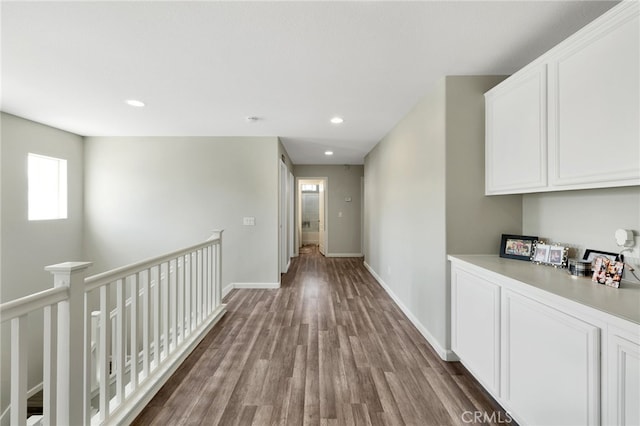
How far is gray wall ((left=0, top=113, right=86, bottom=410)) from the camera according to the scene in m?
3.18

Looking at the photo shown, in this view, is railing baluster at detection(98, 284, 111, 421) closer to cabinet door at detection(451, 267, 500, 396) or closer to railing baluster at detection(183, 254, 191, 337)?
railing baluster at detection(183, 254, 191, 337)

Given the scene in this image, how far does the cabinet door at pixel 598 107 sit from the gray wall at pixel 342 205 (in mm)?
5384

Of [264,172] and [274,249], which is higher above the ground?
[264,172]

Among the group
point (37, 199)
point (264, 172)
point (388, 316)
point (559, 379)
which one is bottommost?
point (388, 316)

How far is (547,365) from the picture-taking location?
128 cm

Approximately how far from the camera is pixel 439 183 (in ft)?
7.64

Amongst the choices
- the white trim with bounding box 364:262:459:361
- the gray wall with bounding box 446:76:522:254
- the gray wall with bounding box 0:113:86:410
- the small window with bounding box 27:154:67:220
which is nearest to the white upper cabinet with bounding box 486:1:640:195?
the gray wall with bounding box 446:76:522:254

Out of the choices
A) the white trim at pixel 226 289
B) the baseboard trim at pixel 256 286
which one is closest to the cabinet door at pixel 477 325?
the baseboard trim at pixel 256 286

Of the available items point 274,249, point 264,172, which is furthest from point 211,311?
point 264,172

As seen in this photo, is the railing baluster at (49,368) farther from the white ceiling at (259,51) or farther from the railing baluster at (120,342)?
the white ceiling at (259,51)

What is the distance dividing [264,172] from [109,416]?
10.9 feet

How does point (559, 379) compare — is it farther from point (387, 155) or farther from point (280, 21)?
point (387, 155)

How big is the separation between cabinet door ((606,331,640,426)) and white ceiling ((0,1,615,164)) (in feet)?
5.54

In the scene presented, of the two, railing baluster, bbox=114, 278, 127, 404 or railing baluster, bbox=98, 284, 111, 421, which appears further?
Result: railing baluster, bbox=114, 278, 127, 404
